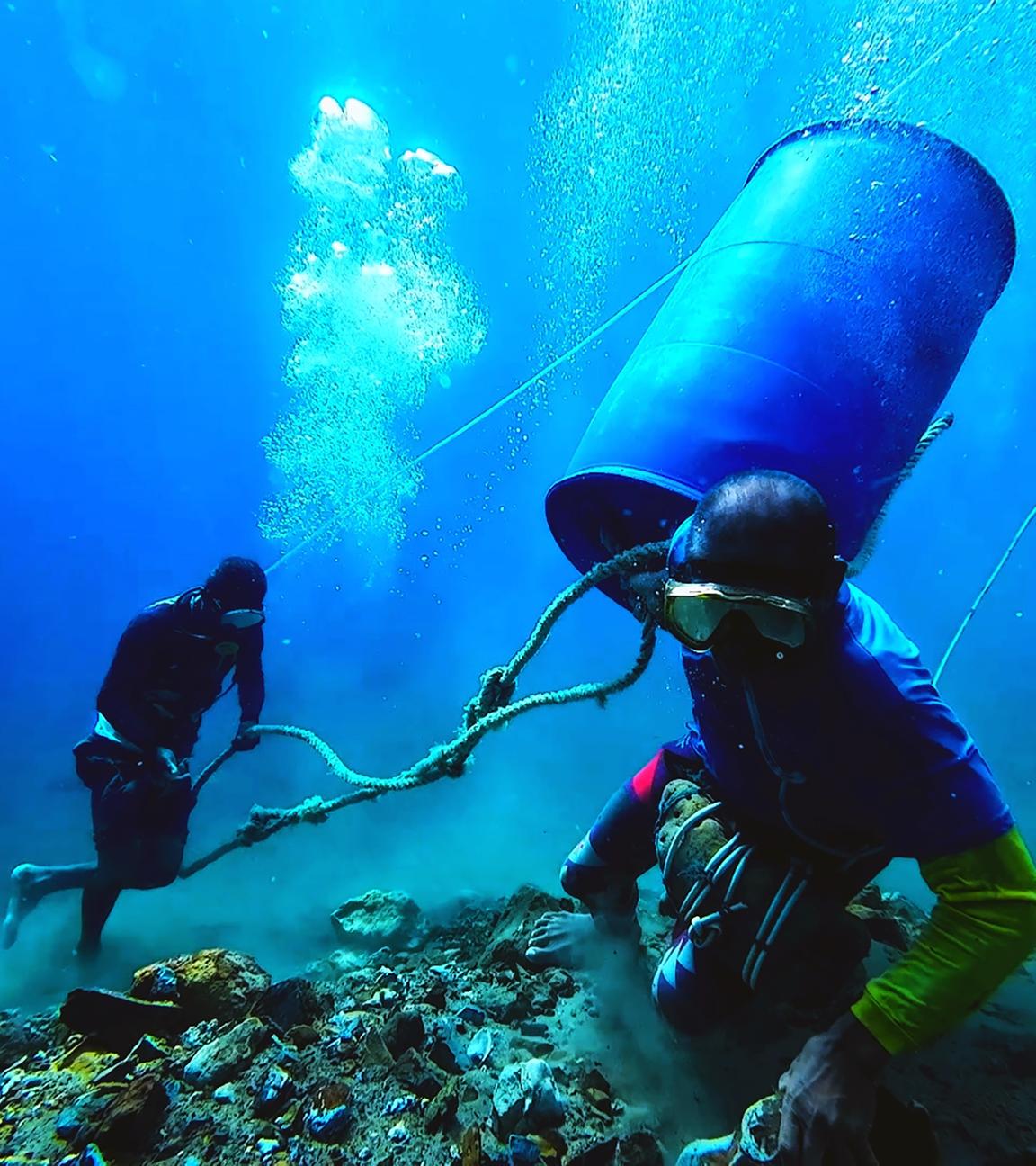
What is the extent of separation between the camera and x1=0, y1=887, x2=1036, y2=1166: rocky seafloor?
1.74 m

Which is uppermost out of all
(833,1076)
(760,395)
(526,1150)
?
(760,395)

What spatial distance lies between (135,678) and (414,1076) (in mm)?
3640

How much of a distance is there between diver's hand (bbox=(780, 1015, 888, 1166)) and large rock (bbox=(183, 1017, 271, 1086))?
1.64m

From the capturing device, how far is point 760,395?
2.34 m

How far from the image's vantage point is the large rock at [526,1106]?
1797 mm

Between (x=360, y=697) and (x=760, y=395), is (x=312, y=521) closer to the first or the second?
(x=360, y=697)

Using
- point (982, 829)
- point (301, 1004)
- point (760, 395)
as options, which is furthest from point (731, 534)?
point (301, 1004)

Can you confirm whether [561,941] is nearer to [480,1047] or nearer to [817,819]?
[480,1047]

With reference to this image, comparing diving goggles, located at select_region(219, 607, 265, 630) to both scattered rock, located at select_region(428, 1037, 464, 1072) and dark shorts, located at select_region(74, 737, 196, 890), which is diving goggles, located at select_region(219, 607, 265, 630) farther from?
scattered rock, located at select_region(428, 1037, 464, 1072)

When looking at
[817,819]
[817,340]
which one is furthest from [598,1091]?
[817,340]

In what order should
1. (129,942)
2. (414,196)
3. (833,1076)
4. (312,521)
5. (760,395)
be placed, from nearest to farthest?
(833,1076)
(760,395)
(129,942)
(414,196)
(312,521)

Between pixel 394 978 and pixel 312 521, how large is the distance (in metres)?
19.0

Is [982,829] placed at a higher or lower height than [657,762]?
lower

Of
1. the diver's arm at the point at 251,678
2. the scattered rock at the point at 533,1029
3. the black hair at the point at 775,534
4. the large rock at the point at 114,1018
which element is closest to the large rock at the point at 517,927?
the scattered rock at the point at 533,1029
